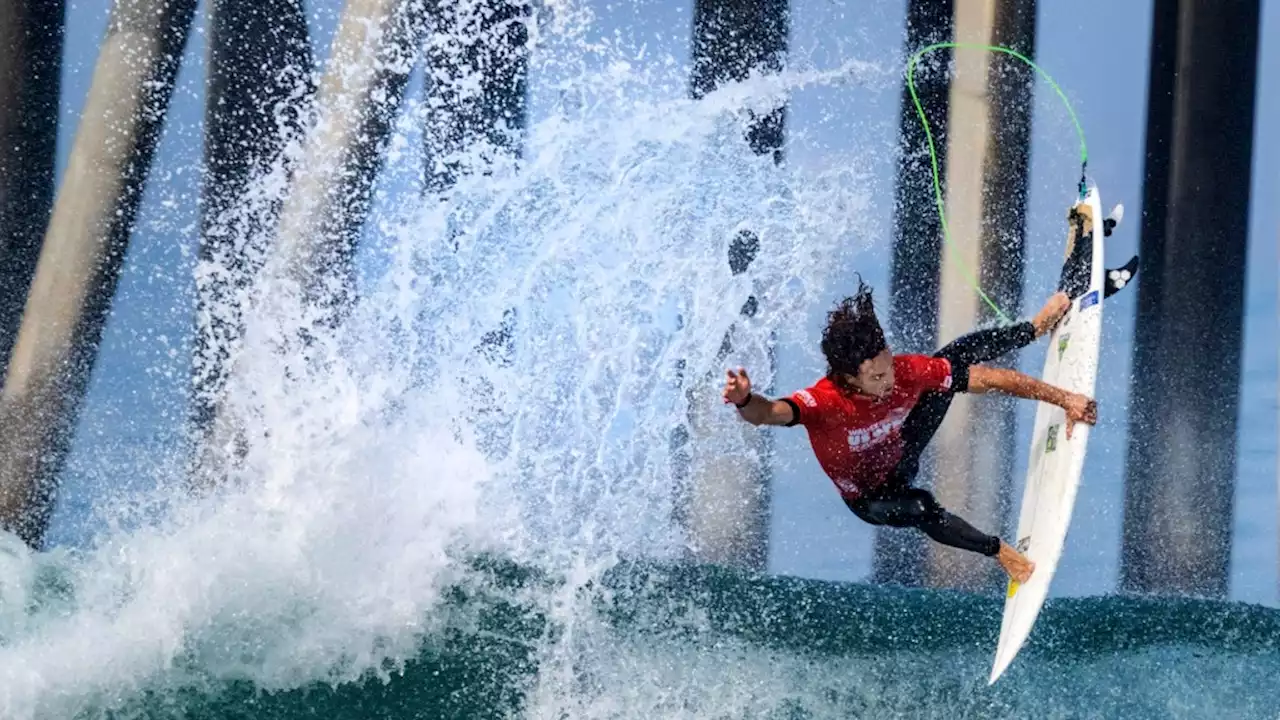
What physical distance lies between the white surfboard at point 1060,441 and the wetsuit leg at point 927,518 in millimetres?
214

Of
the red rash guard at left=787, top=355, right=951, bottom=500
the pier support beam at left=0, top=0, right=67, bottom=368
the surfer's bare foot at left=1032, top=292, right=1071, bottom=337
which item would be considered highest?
the pier support beam at left=0, top=0, right=67, bottom=368

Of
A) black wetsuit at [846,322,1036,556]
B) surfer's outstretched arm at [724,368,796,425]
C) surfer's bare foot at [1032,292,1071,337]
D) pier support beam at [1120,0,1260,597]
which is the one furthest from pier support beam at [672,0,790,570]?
surfer's outstretched arm at [724,368,796,425]

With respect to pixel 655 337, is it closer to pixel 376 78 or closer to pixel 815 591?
pixel 815 591

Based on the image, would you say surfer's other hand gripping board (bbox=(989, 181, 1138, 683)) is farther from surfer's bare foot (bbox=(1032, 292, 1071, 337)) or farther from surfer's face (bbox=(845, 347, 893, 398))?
surfer's face (bbox=(845, 347, 893, 398))

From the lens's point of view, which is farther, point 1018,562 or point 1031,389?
point 1018,562

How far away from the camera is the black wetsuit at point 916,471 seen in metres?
4.71

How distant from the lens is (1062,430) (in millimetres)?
5051

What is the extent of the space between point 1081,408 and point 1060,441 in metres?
0.41

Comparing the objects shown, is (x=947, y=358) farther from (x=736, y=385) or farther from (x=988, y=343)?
(x=736, y=385)

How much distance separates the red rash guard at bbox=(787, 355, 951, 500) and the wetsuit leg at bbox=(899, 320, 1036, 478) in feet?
0.14

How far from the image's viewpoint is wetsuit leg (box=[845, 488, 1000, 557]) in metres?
4.73

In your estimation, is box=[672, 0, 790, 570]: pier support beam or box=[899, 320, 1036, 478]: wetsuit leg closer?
box=[899, 320, 1036, 478]: wetsuit leg

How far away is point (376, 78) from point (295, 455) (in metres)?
4.14

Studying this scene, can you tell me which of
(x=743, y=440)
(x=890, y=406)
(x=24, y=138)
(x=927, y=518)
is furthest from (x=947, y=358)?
(x=24, y=138)
